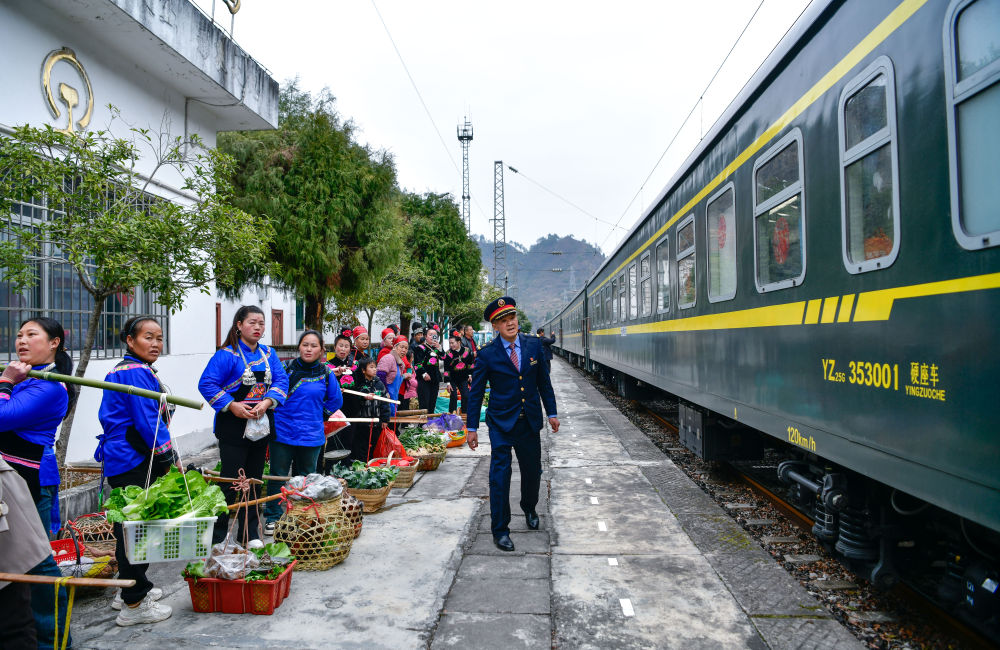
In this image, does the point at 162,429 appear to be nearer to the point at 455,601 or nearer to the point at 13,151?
the point at 455,601

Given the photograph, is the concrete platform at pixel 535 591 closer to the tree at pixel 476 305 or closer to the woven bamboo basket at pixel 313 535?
the woven bamboo basket at pixel 313 535

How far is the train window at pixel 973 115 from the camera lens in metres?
2.38

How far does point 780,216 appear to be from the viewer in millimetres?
4430

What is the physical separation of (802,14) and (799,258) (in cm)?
151

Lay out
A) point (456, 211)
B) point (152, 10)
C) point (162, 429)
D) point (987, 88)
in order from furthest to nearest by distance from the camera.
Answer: point (456, 211) < point (152, 10) < point (162, 429) < point (987, 88)

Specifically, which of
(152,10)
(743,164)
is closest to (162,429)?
(743,164)

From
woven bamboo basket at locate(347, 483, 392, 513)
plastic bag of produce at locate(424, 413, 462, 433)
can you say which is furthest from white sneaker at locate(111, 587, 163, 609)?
plastic bag of produce at locate(424, 413, 462, 433)

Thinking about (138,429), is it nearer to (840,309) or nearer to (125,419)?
(125,419)

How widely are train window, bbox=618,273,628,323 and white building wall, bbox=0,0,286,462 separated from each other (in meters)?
6.63

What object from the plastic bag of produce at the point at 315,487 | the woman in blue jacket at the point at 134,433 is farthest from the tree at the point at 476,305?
the woman in blue jacket at the point at 134,433

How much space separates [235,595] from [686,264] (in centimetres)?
535

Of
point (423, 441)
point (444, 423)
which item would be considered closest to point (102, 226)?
point (423, 441)

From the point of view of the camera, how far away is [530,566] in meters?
4.37

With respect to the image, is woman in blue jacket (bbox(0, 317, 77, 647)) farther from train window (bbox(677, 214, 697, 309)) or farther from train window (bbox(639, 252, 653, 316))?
train window (bbox(639, 252, 653, 316))
